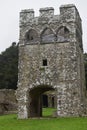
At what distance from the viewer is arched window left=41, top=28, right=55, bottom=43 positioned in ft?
90.4

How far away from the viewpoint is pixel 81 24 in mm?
30891

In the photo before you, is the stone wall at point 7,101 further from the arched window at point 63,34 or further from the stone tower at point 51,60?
the arched window at point 63,34

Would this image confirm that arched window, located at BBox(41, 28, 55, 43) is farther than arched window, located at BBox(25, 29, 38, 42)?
No

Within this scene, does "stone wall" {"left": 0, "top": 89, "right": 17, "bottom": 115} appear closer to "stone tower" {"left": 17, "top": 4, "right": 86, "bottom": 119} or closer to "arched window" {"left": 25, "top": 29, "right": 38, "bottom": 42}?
"stone tower" {"left": 17, "top": 4, "right": 86, "bottom": 119}

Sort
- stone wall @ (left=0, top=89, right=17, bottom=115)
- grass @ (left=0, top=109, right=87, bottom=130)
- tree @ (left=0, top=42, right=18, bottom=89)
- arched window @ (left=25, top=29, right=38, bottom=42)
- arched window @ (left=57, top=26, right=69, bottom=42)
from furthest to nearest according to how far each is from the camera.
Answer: tree @ (left=0, top=42, right=18, bottom=89), stone wall @ (left=0, top=89, right=17, bottom=115), arched window @ (left=25, top=29, right=38, bottom=42), arched window @ (left=57, top=26, right=69, bottom=42), grass @ (left=0, top=109, right=87, bottom=130)

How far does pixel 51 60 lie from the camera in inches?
1062

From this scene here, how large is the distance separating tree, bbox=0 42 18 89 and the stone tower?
2941 centimetres

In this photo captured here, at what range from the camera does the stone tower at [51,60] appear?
26.3 m

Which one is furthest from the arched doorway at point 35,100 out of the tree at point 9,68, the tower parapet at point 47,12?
the tree at point 9,68

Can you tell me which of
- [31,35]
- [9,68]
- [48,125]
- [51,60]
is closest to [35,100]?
[51,60]

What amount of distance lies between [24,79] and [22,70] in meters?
0.72

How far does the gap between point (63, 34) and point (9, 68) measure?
1327 inches

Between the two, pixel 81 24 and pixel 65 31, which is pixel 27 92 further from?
pixel 81 24

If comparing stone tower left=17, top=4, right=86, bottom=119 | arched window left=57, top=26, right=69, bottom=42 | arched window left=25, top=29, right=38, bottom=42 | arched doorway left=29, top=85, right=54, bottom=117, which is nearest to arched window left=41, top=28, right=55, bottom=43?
stone tower left=17, top=4, right=86, bottom=119
